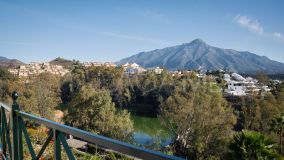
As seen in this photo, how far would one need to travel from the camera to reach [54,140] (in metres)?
2.05

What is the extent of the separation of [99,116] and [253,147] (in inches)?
605

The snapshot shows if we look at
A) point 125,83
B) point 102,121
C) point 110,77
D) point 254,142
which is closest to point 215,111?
point 102,121

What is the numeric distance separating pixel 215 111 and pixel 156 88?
90.0 ft

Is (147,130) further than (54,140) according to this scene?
Yes

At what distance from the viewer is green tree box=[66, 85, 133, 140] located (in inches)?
1067

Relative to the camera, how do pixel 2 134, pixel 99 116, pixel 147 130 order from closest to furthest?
pixel 2 134 < pixel 99 116 < pixel 147 130

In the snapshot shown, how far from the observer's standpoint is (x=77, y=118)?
96.2ft

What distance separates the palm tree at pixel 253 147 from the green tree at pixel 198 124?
9.48 metres

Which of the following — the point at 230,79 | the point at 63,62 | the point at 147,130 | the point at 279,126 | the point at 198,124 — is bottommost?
the point at 147,130

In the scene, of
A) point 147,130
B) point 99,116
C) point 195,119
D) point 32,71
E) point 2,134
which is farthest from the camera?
point 32,71

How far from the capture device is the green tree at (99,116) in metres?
27.1

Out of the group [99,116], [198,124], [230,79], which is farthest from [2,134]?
[230,79]

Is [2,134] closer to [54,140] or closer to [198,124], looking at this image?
[54,140]

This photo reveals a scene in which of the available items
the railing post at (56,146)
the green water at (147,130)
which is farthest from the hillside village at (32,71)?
the railing post at (56,146)
